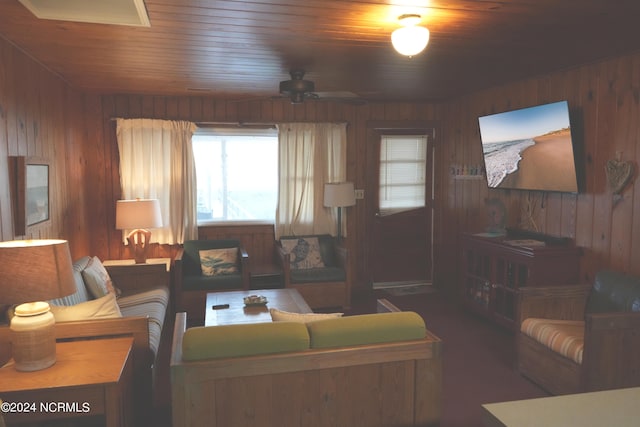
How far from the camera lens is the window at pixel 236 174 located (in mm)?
5566

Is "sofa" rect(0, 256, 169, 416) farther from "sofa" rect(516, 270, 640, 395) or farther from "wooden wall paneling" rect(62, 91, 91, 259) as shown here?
"sofa" rect(516, 270, 640, 395)

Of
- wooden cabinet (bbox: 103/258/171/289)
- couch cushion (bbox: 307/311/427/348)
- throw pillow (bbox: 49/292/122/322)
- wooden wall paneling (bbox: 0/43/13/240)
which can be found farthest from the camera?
wooden cabinet (bbox: 103/258/171/289)

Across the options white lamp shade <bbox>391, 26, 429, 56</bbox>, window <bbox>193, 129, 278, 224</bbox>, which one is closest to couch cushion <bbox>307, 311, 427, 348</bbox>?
white lamp shade <bbox>391, 26, 429, 56</bbox>

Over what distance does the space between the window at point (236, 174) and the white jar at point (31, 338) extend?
3.40m

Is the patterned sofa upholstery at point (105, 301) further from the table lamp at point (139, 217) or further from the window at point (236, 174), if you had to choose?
the window at point (236, 174)

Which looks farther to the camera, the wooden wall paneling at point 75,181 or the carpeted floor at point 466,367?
the wooden wall paneling at point 75,181

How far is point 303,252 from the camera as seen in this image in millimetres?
5441

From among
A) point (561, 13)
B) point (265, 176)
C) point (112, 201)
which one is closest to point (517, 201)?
point (561, 13)

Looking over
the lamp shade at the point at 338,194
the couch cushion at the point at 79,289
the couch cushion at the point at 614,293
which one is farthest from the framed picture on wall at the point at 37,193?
the couch cushion at the point at 614,293

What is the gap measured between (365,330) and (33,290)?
148cm

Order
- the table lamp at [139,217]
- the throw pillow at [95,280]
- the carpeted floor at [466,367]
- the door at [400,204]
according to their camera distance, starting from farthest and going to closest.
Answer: the door at [400,204], the table lamp at [139,217], the throw pillow at [95,280], the carpeted floor at [466,367]

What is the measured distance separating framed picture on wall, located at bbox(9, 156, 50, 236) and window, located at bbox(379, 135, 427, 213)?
3.68m

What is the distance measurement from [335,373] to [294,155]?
149 inches

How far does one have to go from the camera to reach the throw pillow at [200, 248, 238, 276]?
503 centimetres
